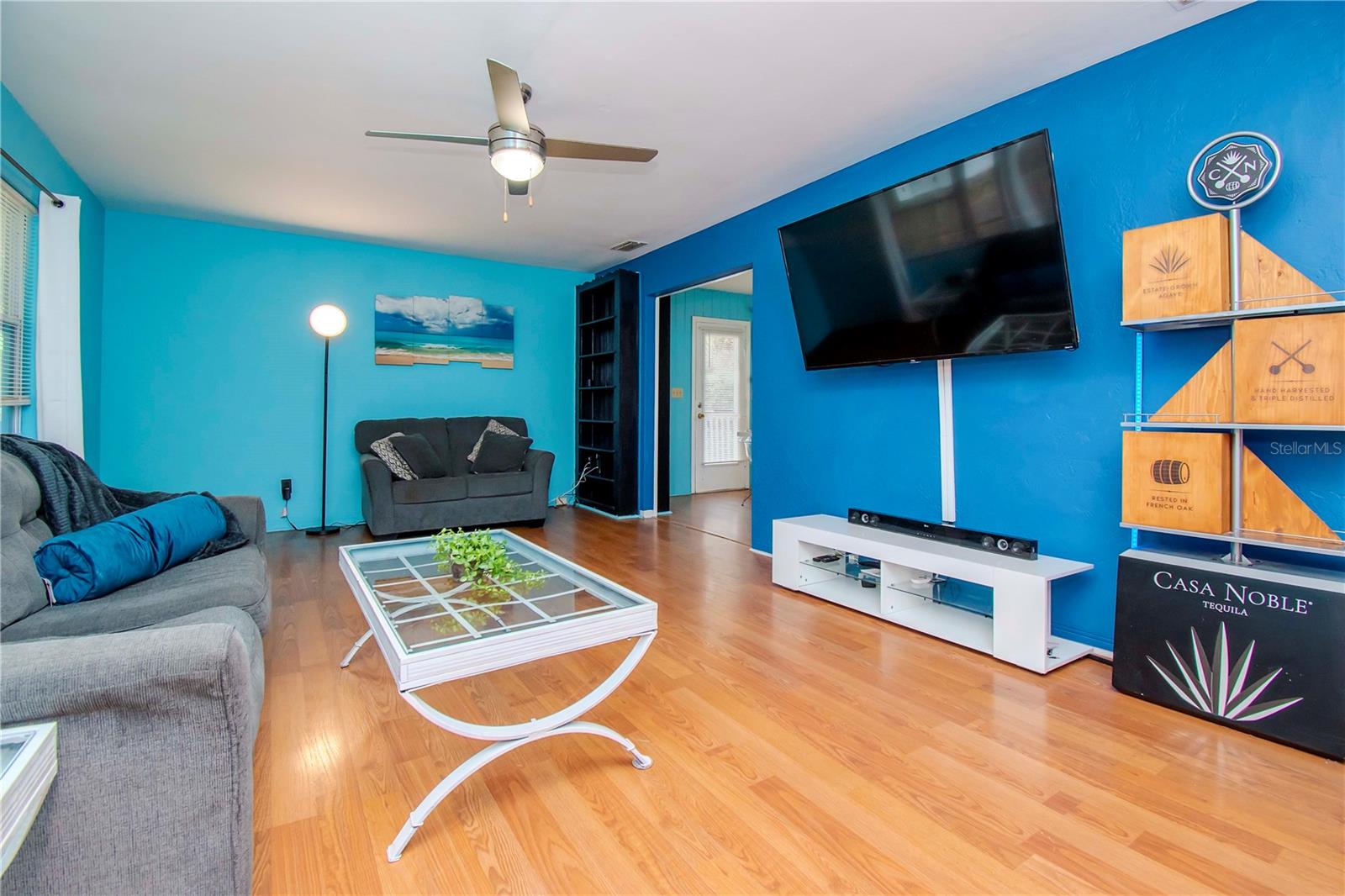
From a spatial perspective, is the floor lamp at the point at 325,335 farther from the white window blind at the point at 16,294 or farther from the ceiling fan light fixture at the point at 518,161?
the ceiling fan light fixture at the point at 518,161

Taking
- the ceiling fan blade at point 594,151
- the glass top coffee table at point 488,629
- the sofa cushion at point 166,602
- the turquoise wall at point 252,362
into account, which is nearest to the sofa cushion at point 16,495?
the sofa cushion at point 166,602

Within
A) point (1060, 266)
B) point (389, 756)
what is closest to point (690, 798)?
point (389, 756)

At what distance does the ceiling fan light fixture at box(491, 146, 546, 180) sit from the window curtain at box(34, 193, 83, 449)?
99.4 inches

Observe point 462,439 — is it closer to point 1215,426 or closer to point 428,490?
point 428,490

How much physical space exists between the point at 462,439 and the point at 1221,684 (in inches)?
207

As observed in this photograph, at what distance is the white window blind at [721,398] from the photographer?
7.31 meters

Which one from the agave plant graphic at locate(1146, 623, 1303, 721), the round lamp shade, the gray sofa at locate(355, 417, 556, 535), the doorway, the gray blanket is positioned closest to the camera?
the agave plant graphic at locate(1146, 623, 1303, 721)

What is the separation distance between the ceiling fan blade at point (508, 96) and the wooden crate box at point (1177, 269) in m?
2.29

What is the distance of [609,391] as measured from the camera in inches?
235

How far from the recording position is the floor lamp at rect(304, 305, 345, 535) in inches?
192

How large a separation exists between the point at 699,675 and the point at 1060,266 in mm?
2150

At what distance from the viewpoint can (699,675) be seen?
2.39 meters

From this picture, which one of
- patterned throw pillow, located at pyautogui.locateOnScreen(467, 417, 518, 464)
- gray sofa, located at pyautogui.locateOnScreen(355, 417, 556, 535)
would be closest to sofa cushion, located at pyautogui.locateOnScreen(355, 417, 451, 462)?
gray sofa, located at pyautogui.locateOnScreen(355, 417, 556, 535)

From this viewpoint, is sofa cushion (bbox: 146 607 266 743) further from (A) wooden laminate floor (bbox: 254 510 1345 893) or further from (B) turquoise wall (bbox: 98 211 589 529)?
(B) turquoise wall (bbox: 98 211 589 529)
